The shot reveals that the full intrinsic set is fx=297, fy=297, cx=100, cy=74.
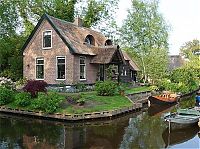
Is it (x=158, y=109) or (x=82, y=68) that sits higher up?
(x=82, y=68)

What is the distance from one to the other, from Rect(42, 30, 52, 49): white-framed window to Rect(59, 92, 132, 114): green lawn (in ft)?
31.1

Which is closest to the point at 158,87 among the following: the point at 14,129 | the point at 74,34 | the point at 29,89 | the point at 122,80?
the point at 122,80

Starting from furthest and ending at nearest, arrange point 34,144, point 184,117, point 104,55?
point 104,55 → point 184,117 → point 34,144

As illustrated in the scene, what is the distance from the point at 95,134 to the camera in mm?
17359

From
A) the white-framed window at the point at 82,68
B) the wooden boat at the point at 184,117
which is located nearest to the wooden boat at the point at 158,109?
the wooden boat at the point at 184,117

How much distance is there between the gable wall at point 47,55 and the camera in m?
30.9

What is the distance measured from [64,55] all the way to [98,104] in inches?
365

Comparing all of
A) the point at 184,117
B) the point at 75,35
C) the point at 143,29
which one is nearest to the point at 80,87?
the point at 75,35

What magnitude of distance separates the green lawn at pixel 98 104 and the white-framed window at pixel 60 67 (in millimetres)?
6629

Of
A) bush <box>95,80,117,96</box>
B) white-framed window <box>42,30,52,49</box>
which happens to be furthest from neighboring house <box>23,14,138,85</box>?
bush <box>95,80,117,96</box>

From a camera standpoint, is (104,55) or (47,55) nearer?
(47,55)

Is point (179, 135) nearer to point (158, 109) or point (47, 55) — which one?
point (158, 109)

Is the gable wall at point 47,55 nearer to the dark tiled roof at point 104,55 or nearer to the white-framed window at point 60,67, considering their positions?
the white-framed window at point 60,67

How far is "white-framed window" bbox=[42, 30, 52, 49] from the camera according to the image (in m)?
32.2
